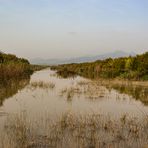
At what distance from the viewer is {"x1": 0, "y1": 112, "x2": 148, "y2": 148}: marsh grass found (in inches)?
294

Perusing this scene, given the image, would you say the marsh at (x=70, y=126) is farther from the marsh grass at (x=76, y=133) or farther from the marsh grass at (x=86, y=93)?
the marsh grass at (x=86, y=93)

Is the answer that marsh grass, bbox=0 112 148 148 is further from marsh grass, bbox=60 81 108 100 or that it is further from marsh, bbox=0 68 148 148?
marsh grass, bbox=60 81 108 100

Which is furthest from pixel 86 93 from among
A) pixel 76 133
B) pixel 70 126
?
pixel 76 133

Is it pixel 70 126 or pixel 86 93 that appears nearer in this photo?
pixel 70 126

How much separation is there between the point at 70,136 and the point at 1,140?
1.84 metres

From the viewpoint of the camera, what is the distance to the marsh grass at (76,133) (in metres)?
7.47

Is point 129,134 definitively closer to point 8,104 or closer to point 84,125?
point 84,125

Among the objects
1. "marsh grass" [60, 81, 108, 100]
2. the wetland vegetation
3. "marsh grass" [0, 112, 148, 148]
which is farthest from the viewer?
"marsh grass" [60, 81, 108, 100]

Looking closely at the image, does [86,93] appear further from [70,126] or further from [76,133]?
[76,133]

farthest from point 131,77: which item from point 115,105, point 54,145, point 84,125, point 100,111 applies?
point 54,145

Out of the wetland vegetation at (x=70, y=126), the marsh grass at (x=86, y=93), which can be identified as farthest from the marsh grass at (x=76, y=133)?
the marsh grass at (x=86, y=93)

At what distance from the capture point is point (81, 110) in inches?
500

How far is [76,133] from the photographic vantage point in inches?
333

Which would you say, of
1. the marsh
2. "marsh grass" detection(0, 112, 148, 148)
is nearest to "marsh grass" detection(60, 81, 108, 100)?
the marsh
